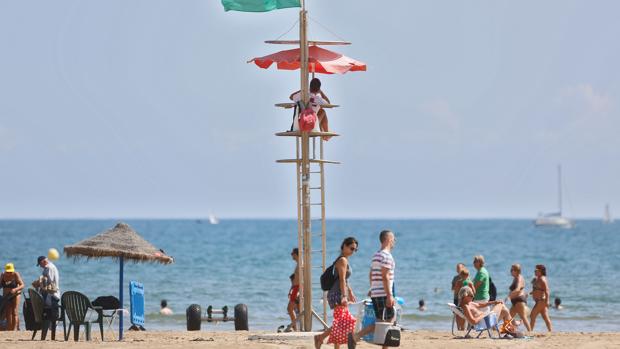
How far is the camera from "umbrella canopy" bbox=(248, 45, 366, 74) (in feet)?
53.5

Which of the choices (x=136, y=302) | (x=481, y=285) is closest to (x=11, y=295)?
(x=136, y=302)

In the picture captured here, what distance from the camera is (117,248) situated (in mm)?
17766

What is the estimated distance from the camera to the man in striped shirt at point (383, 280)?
43.6 feet

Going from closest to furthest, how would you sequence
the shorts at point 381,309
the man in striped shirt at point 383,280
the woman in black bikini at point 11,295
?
the man in striped shirt at point 383,280
the shorts at point 381,309
the woman in black bikini at point 11,295

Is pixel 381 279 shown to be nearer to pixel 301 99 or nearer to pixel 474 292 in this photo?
pixel 301 99

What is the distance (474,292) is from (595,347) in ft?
7.79

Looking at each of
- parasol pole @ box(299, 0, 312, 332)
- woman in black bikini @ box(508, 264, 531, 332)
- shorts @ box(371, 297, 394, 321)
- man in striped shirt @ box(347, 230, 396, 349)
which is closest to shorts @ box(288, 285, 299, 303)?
parasol pole @ box(299, 0, 312, 332)

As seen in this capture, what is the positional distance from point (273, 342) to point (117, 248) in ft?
10.5

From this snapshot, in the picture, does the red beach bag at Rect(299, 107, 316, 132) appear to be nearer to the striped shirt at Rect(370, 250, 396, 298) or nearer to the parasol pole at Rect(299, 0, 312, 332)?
the parasol pole at Rect(299, 0, 312, 332)

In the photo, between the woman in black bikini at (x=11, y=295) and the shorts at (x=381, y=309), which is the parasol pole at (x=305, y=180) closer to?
the shorts at (x=381, y=309)

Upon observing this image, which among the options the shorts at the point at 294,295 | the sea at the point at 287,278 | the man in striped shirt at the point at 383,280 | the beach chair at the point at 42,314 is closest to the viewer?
the man in striped shirt at the point at 383,280

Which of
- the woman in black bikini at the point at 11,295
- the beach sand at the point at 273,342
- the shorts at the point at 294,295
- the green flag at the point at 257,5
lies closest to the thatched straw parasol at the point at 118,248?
the beach sand at the point at 273,342

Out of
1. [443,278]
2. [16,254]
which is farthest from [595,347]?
[16,254]

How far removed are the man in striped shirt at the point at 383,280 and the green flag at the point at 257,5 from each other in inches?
161
